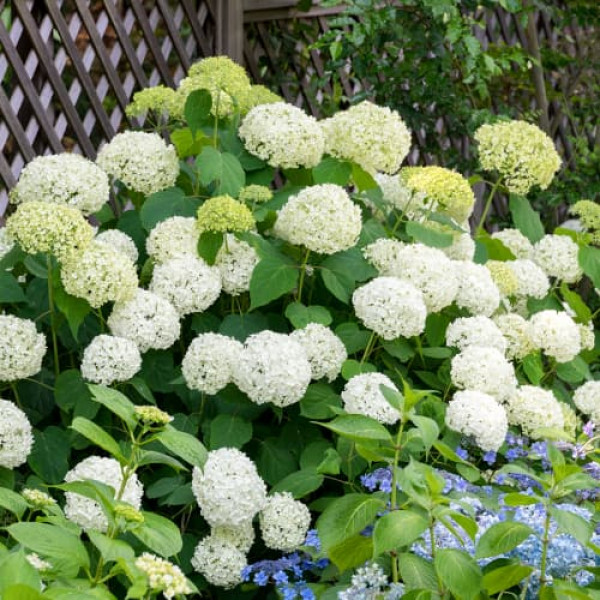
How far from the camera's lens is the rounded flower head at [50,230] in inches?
98.5

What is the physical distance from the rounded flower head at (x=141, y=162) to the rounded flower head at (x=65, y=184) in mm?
121

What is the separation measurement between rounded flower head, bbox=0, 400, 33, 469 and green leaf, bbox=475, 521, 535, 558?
3.52 feet

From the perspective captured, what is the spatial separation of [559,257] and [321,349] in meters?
1.07

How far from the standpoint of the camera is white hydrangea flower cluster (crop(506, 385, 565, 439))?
2.83 meters

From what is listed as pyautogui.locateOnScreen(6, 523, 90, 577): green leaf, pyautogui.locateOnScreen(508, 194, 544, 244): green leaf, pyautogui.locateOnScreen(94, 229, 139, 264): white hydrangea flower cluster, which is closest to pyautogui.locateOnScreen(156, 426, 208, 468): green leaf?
pyautogui.locateOnScreen(6, 523, 90, 577): green leaf

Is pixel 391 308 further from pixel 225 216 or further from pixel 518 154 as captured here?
pixel 518 154

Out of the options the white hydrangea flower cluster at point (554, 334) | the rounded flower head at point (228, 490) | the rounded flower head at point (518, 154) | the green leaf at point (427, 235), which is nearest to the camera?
the rounded flower head at point (228, 490)

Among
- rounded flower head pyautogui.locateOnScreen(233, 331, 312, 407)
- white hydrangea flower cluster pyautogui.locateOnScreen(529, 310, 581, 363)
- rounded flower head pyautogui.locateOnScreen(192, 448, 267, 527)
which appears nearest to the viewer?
rounded flower head pyautogui.locateOnScreen(192, 448, 267, 527)

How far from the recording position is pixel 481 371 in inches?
107

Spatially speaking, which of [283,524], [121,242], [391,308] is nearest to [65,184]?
[121,242]

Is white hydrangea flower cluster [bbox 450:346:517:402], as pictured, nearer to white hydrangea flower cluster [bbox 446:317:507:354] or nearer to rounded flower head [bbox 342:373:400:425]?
white hydrangea flower cluster [bbox 446:317:507:354]

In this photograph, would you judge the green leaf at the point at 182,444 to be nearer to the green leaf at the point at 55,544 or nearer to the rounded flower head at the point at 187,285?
the green leaf at the point at 55,544

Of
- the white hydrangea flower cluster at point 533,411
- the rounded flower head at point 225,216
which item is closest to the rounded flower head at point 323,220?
the rounded flower head at point 225,216

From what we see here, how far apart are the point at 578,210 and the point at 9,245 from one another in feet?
5.40
